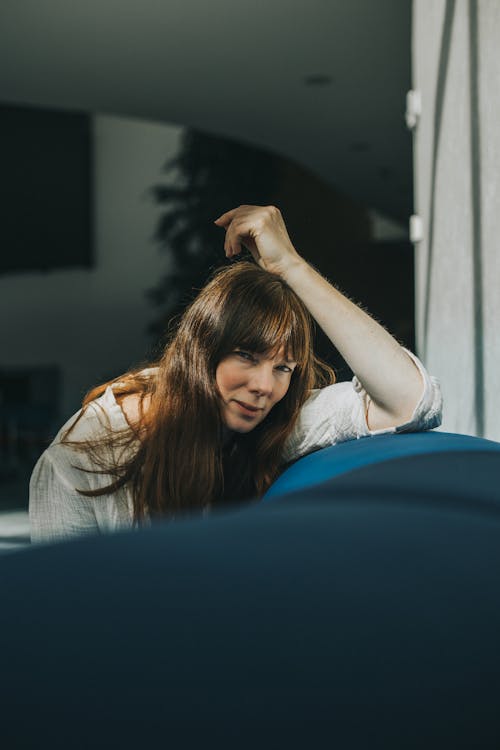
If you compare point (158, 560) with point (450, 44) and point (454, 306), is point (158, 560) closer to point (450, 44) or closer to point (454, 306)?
point (454, 306)

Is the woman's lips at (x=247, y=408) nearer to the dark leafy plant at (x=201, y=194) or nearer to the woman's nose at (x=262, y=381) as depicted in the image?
the woman's nose at (x=262, y=381)

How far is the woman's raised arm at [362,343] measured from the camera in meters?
1.40

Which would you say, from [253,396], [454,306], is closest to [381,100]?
[454,306]

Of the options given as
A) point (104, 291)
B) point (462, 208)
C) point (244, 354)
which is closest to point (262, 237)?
point (244, 354)

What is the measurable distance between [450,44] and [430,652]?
2216 millimetres

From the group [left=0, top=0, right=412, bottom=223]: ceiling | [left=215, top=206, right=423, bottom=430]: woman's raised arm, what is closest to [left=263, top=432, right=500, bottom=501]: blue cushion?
[left=215, top=206, right=423, bottom=430]: woman's raised arm

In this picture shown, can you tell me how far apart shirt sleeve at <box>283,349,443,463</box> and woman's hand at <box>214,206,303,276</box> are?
0.26 m

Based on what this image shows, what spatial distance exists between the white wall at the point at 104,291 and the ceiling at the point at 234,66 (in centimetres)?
351

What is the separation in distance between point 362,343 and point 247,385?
209mm

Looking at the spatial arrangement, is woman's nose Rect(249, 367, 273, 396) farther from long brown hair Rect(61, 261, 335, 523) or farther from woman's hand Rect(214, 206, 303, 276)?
woman's hand Rect(214, 206, 303, 276)

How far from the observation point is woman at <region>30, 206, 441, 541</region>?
138 cm

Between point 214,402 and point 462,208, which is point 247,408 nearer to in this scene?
point 214,402

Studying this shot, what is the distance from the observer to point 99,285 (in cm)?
973

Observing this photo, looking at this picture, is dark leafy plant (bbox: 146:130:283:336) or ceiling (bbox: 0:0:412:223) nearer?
ceiling (bbox: 0:0:412:223)
